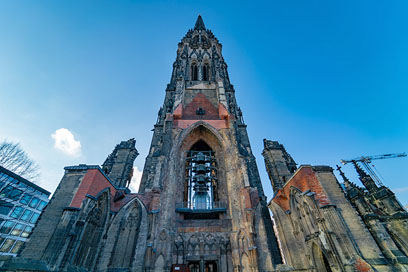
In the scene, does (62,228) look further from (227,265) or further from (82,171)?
(227,265)

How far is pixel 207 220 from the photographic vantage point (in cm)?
1227

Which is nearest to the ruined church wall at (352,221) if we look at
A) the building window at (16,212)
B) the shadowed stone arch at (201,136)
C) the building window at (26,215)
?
the shadowed stone arch at (201,136)

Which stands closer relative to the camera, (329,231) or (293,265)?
(329,231)

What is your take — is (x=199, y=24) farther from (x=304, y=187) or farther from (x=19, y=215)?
(x=19, y=215)

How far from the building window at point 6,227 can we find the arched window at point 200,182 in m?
26.9

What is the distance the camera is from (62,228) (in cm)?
779

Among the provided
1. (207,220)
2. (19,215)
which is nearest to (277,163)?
(207,220)

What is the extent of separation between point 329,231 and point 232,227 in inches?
209

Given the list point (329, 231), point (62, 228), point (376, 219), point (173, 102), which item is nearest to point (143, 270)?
point (62, 228)

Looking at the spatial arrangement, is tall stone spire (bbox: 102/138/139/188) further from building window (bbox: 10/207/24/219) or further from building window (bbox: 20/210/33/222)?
building window (bbox: 20/210/33/222)

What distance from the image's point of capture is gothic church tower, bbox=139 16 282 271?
409 inches

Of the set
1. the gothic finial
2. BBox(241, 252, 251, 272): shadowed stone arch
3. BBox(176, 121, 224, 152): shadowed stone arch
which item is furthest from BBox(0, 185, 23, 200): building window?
the gothic finial

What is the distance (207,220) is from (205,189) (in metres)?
2.52

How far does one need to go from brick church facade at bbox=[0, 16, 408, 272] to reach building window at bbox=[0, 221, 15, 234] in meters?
21.0
